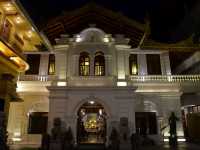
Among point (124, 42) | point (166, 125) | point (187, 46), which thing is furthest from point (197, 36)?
point (166, 125)

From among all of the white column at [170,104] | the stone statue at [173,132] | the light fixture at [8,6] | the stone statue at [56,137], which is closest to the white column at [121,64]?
the white column at [170,104]

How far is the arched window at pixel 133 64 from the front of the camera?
63.1 ft

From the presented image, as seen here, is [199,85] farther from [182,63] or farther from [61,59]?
[61,59]

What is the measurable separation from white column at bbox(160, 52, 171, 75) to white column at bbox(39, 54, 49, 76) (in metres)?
10.4

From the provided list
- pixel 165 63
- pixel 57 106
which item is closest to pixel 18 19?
pixel 57 106

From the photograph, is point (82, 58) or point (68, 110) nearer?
point (68, 110)

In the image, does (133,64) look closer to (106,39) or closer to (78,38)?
(106,39)

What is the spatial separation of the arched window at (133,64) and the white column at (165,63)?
7.71 feet

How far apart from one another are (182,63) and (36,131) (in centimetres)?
1576

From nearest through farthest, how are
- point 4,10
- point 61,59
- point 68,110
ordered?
point 4,10, point 68,110, point 61,59

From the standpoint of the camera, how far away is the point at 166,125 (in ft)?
58.8

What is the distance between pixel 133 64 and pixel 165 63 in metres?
2.88

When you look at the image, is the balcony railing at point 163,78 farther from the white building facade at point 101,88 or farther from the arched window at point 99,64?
the arched window at point 99,64

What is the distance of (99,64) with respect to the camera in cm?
1762
